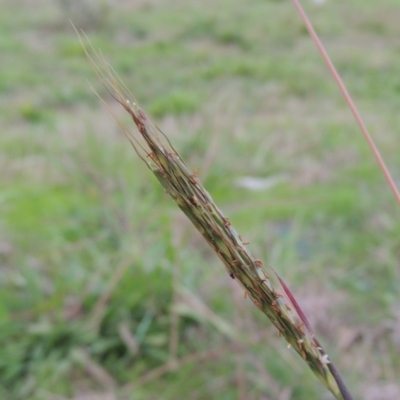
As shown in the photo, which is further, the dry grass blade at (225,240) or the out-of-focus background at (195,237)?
the out-of-focus background at (195,237)

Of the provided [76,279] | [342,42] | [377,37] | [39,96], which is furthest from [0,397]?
[377,37]

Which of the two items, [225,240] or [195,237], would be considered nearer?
[225,240]

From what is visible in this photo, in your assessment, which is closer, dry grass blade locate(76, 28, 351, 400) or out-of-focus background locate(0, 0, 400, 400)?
dry grass blade locate(76, 28, 351, 400)

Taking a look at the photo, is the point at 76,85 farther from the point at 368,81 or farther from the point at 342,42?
the point at 342,42
